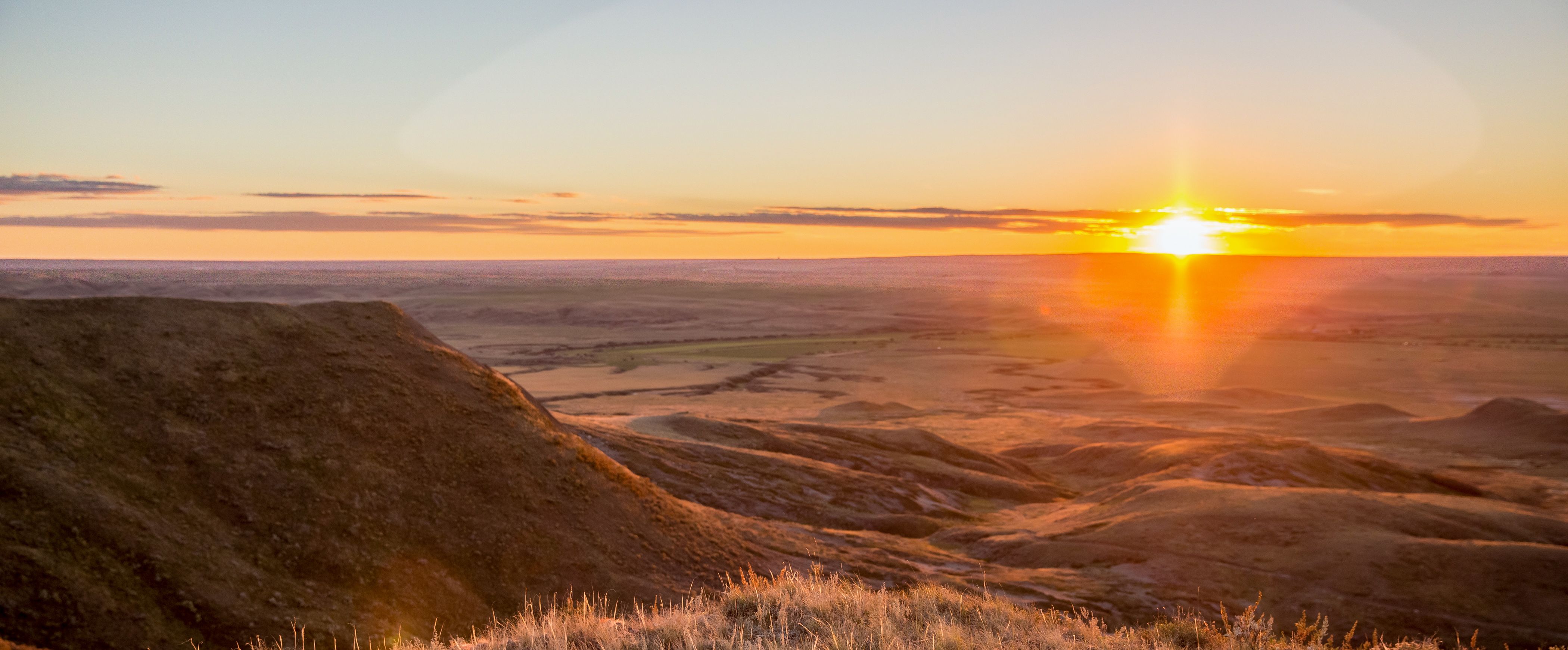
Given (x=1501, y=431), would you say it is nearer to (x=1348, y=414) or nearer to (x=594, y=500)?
(x=1348, y=414)

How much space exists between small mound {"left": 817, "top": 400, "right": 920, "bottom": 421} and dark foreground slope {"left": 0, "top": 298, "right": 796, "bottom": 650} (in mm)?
34975

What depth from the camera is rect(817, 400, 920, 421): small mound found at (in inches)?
2138

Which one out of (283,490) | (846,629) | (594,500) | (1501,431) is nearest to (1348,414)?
(1501,431)

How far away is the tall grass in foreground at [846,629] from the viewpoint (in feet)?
28.2

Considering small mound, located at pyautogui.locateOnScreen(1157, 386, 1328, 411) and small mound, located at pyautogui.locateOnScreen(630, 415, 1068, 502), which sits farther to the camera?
small mound, located at pyautogui.locateOnScreen(1157, 386, 1328, 411)

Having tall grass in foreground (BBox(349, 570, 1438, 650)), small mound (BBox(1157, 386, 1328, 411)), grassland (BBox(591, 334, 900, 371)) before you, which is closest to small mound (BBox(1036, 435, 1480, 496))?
tall grass in foreground (BBox(349, 570, 1438, 650))

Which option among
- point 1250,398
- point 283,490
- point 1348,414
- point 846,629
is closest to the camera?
point 846,629

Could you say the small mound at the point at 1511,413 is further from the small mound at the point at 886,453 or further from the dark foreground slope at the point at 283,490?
the dark foreground slope at the point at 283,490

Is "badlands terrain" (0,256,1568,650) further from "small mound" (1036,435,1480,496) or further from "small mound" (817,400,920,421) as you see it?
"small mound" (817,400,920,421)

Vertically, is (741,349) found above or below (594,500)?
below

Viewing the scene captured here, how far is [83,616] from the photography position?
1034 centimetres

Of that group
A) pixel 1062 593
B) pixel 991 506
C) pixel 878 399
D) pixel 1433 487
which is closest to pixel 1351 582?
pixel 1062 593

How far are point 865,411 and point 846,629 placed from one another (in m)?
47.0

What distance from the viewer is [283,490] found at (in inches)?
547
